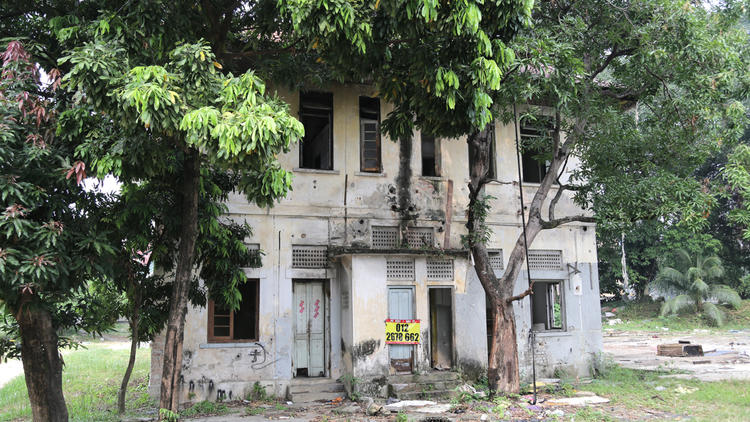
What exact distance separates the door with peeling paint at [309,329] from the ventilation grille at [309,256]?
0.45 metres

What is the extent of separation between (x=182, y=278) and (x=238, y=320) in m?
4.00

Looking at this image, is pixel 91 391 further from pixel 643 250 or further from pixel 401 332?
pixel 643 250

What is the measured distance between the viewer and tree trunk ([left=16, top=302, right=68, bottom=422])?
7.67m

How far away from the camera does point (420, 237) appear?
43.1 ft

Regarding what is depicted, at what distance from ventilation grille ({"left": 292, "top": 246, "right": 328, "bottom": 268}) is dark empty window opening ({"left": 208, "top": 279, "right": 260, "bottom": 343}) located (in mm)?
988

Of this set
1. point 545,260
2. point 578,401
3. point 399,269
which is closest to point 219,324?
point 399,269

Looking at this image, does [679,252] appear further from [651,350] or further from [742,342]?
[651,350]

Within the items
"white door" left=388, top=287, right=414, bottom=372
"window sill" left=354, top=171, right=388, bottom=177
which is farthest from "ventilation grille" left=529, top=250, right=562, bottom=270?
"window sill" left=354, top=171, right=388, bottom=177

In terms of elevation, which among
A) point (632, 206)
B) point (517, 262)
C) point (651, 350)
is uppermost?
point (632, 206)

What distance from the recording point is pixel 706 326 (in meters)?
27.3

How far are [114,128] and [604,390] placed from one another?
10.5 meters

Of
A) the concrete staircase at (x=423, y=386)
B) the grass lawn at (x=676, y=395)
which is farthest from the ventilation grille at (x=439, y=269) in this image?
the grass lawn at (x=676, y=395)

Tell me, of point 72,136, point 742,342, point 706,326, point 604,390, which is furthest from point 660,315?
point 72,136

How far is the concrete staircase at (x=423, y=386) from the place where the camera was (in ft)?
37.0
